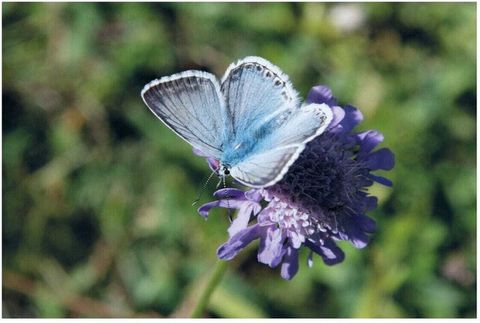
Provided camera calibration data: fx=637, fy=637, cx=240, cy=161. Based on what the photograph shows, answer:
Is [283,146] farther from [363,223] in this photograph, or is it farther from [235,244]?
[363,223]

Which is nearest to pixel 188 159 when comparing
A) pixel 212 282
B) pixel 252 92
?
pixel 212 282

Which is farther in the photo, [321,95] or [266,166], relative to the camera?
[321,95]

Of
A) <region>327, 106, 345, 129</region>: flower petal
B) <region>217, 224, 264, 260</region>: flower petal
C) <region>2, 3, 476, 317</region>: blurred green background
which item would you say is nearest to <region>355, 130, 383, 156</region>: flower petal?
<region>327, 106, 345, 129</region>: flower petal

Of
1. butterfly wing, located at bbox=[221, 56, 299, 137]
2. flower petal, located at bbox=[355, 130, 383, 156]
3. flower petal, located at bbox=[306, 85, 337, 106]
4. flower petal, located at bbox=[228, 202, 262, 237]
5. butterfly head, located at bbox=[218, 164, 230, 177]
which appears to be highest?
butterfly wing, located at bbox=[221, 56, 299, 137]

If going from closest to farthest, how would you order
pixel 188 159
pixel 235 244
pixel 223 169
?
pixel 223 169
pixel 235 244
pixel 188 159

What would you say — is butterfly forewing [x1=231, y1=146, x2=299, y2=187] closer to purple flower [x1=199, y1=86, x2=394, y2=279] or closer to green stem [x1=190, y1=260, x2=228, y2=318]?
purple flower [x1=199, y1=86, x2=394, y2=279]

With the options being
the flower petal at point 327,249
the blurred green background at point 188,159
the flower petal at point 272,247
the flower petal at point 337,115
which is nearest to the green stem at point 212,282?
the flower petal at point 272,247
